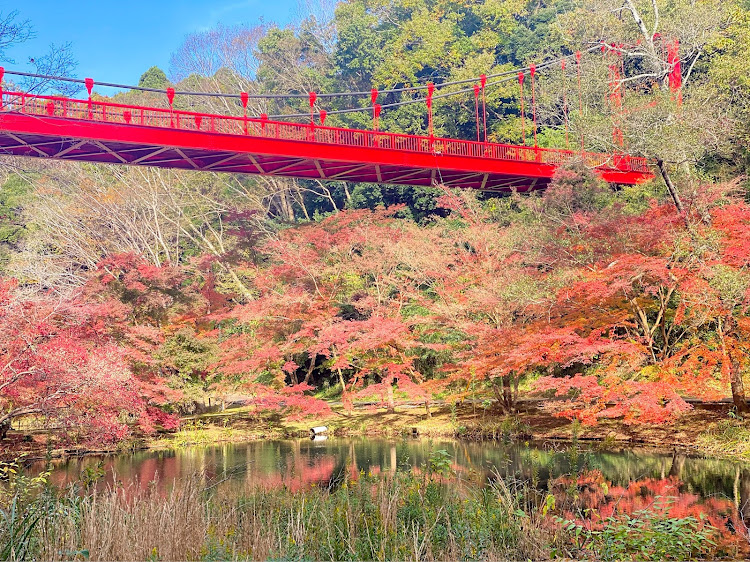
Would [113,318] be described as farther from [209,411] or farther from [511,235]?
[511,235]

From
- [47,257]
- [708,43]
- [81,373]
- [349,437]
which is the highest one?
[708,43]

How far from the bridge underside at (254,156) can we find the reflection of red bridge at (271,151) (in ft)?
0.08

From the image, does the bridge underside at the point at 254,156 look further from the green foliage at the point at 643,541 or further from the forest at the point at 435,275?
the green foliage at the point at 643,541

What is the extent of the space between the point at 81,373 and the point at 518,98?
2017cm

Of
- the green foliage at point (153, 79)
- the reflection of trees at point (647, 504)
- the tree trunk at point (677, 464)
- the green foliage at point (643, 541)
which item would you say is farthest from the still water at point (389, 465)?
the green foliage at point (153, 79)

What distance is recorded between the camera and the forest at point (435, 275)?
10.9 meters

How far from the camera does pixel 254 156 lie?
1786cm

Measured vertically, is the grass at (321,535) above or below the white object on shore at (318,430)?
above

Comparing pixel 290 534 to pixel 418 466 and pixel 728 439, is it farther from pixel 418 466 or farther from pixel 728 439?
pixel 728 439

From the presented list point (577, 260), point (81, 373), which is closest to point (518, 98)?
point (577, 260)

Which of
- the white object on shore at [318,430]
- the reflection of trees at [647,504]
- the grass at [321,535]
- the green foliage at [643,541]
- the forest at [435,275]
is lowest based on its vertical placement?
the white object on shore at [318,430]

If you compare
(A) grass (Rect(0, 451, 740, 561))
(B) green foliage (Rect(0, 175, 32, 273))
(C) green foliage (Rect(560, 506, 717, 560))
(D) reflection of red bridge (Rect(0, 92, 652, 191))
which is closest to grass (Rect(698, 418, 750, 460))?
(A) grass (Rect(0, 451, 740, 561))

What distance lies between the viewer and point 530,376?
56.9 ft

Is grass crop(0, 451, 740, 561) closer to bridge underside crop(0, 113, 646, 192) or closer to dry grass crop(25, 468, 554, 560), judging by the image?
dry grass crop(25, 468, 554, 560)
